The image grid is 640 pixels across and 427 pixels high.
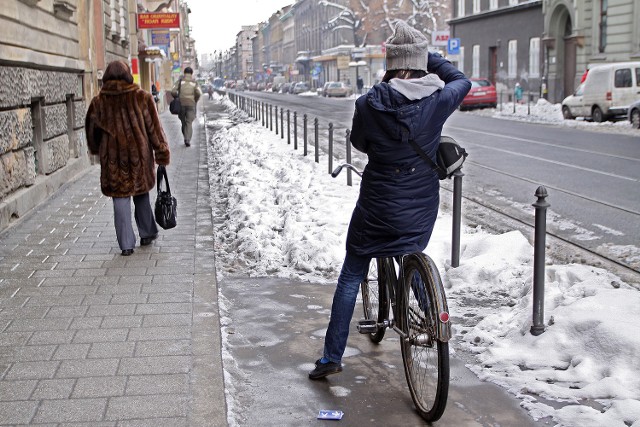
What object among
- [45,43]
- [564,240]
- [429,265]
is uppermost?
[45,43]

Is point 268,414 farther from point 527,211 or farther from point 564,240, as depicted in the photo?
point 527,211

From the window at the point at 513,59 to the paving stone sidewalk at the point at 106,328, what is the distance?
38.7 m

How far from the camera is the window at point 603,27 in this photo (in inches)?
1330

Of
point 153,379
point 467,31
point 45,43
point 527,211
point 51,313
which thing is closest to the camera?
point 153,379

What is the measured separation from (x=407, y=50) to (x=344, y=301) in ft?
4.51

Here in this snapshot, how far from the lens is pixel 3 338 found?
17.0 ft

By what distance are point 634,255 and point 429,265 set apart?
4.56 m

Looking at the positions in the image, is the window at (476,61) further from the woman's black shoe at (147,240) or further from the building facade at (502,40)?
the woman's black shoe at (147,240)

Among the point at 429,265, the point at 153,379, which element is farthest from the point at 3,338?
the point at 429,265

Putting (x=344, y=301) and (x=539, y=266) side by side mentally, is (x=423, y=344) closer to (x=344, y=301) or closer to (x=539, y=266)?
(x=344, y=301)

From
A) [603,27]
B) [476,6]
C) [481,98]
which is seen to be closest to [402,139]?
[603,27]

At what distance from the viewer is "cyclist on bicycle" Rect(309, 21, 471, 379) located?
4113mm

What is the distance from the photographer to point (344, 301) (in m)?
4.58

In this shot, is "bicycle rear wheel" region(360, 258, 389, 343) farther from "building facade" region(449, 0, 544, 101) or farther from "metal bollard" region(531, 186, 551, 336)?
"building facade" region(449, 0, 544, 101)
